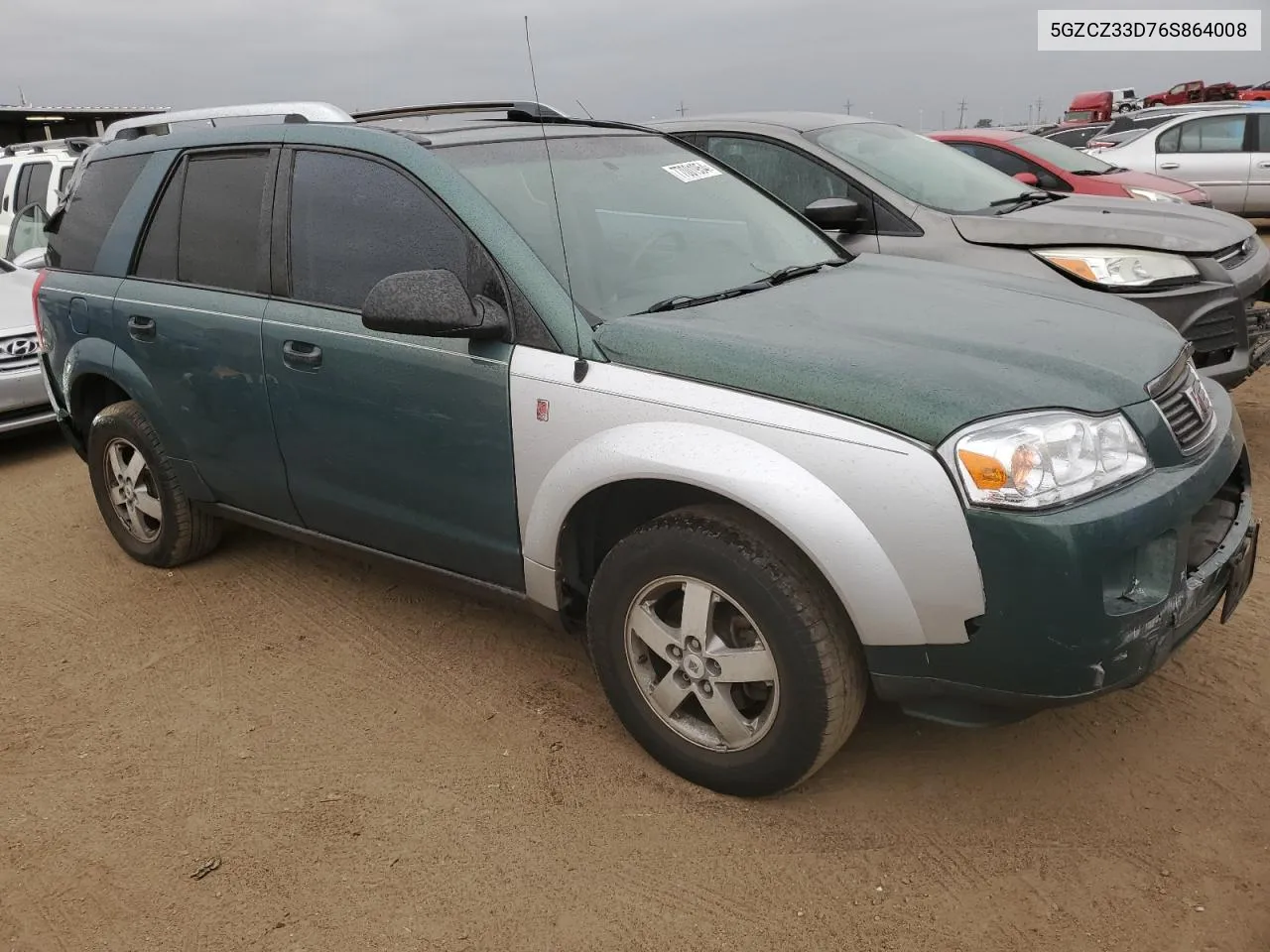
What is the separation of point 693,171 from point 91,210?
2.56m

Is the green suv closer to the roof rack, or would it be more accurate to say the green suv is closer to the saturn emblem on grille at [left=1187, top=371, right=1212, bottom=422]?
the saturn emblem on grille at [left=1187, top=371, right=1212, bottom=422]

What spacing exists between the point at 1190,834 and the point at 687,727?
50.4 inches

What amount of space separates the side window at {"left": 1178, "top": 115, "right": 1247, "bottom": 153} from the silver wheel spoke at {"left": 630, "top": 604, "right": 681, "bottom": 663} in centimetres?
1292

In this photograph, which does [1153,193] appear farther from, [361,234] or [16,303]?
[16,303]

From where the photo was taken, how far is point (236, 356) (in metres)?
3.69

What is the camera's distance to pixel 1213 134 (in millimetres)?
13086

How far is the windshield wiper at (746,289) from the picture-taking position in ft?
10.00

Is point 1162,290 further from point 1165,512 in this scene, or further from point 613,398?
point 613,398

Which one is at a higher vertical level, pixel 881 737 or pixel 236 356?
pixel 236 356

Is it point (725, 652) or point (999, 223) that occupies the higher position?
point (999, 223)

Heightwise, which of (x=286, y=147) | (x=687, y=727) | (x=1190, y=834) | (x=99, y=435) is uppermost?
(x=286, y=147)

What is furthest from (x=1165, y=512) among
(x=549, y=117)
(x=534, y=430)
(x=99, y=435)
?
(x=99, y=435)

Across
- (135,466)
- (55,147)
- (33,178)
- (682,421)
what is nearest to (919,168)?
(682,421)

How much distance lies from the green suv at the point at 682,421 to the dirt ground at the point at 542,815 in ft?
0.96
